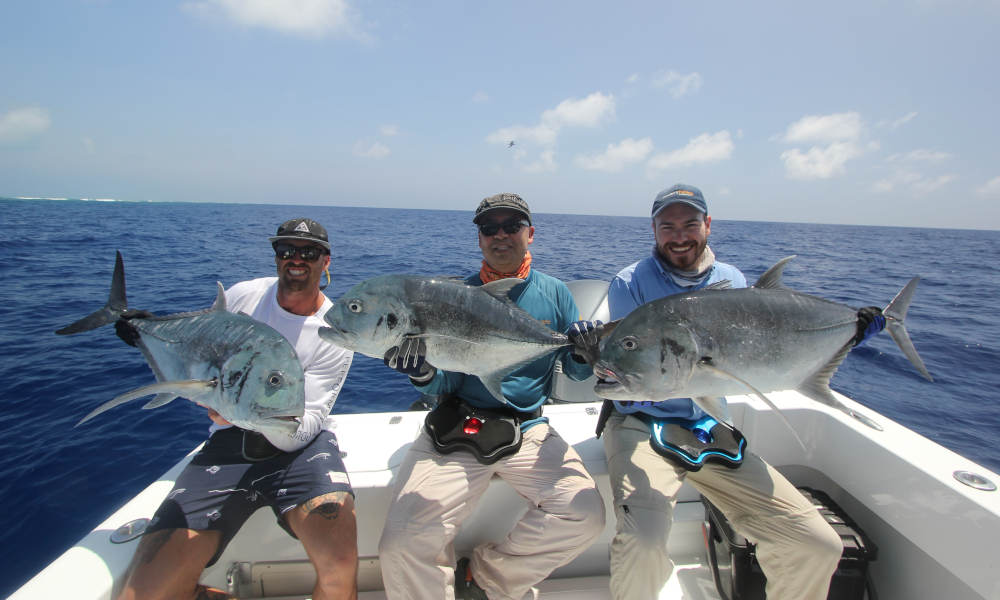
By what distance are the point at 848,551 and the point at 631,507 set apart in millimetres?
1286

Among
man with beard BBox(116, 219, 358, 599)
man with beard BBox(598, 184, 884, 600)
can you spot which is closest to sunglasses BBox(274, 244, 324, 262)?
man with beard BBox(116, 219, 358, 599)

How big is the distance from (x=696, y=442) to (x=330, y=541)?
7.31 ft

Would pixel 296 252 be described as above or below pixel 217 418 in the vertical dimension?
above

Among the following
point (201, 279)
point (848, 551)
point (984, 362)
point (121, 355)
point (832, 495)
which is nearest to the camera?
point (848, 551)

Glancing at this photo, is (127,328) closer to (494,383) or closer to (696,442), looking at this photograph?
(494,383)

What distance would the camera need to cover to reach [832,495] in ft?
10.4

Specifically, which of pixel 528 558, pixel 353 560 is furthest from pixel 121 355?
pixel 528 558

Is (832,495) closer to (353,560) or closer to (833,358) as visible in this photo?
(833,358)

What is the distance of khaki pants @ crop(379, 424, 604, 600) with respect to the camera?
2.38 m

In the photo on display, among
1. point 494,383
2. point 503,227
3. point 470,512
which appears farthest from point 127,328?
point 503,227

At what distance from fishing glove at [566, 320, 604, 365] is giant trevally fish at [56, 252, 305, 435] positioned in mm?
1425

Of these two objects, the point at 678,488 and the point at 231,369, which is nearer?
the point at 231,369

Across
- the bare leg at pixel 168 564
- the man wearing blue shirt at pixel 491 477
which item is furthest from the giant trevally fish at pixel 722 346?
the bare leg at pixel 168 564

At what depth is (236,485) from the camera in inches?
102
